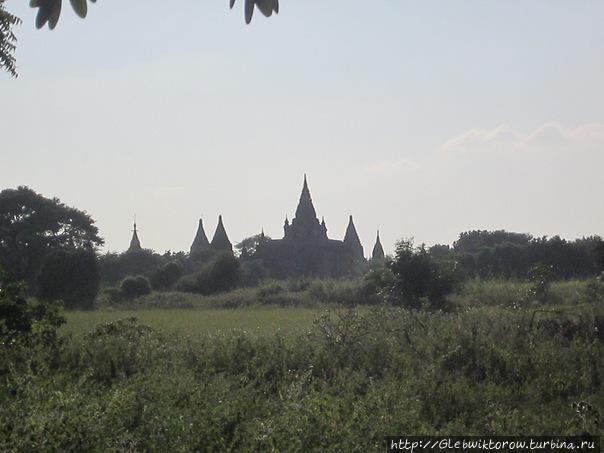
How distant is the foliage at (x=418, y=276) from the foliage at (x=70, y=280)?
45.4 ft

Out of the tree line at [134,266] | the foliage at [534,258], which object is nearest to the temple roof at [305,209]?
the tree line at [134,266]

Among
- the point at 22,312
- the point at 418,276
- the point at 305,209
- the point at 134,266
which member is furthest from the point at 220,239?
the point at 22,312

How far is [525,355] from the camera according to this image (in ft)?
32.7

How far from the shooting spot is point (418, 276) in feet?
83.0

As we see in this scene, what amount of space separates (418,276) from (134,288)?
619 inches

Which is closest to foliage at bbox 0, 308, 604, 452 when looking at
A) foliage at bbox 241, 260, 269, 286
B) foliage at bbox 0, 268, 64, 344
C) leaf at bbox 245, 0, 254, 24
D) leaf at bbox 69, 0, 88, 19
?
foliage at bbox 0, 268, 64, 344

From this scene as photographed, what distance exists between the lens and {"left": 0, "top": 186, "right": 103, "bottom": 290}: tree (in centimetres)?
4416

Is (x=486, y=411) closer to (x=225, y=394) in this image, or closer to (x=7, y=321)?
(x=225, y=394)

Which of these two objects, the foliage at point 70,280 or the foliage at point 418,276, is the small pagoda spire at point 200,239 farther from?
the foliage at point 418,276

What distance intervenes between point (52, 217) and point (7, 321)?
35586mm

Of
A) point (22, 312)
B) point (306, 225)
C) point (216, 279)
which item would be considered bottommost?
point (22, 312)

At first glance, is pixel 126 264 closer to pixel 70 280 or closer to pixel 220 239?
pixel 220 239

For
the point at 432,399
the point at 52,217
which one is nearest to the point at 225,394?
the point at 432,399

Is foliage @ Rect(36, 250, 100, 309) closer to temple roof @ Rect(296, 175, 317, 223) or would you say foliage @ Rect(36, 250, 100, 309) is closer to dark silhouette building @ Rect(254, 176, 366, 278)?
dark silhouette building @ Rect(254, 176, 366, 278)
